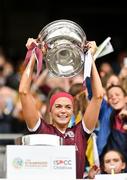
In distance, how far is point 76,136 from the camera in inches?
310

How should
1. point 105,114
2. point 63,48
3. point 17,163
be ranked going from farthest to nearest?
1. point 105,114
2. point 63,48
3. point 17,163

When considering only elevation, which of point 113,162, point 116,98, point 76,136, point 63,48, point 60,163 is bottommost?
point 60,163

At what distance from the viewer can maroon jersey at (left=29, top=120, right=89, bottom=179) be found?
25.5 feet

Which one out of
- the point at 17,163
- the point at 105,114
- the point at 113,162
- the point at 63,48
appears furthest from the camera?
the point at 105,114

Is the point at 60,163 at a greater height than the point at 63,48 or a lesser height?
lesser

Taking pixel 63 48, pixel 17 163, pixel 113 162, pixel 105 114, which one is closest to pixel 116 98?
pixel 105 114

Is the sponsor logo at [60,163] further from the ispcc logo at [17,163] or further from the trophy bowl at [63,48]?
the trophy bowl at [63,48]

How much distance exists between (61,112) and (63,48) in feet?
1.73

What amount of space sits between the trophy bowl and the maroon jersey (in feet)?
1.47

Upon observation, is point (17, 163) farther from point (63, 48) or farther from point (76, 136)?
point (63, 48)

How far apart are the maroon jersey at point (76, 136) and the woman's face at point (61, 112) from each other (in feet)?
0.21

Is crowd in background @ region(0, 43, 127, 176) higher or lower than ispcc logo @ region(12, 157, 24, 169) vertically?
higher

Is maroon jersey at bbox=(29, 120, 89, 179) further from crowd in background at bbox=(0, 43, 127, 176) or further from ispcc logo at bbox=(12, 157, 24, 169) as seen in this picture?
ispcc logo at bbox=(12, 157, 24, 169)

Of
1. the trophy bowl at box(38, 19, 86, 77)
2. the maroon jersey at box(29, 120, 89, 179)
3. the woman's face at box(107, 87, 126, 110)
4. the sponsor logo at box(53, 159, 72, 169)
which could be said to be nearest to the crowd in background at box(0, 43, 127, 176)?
the woman's face at box(107, 87, 126, 110)
